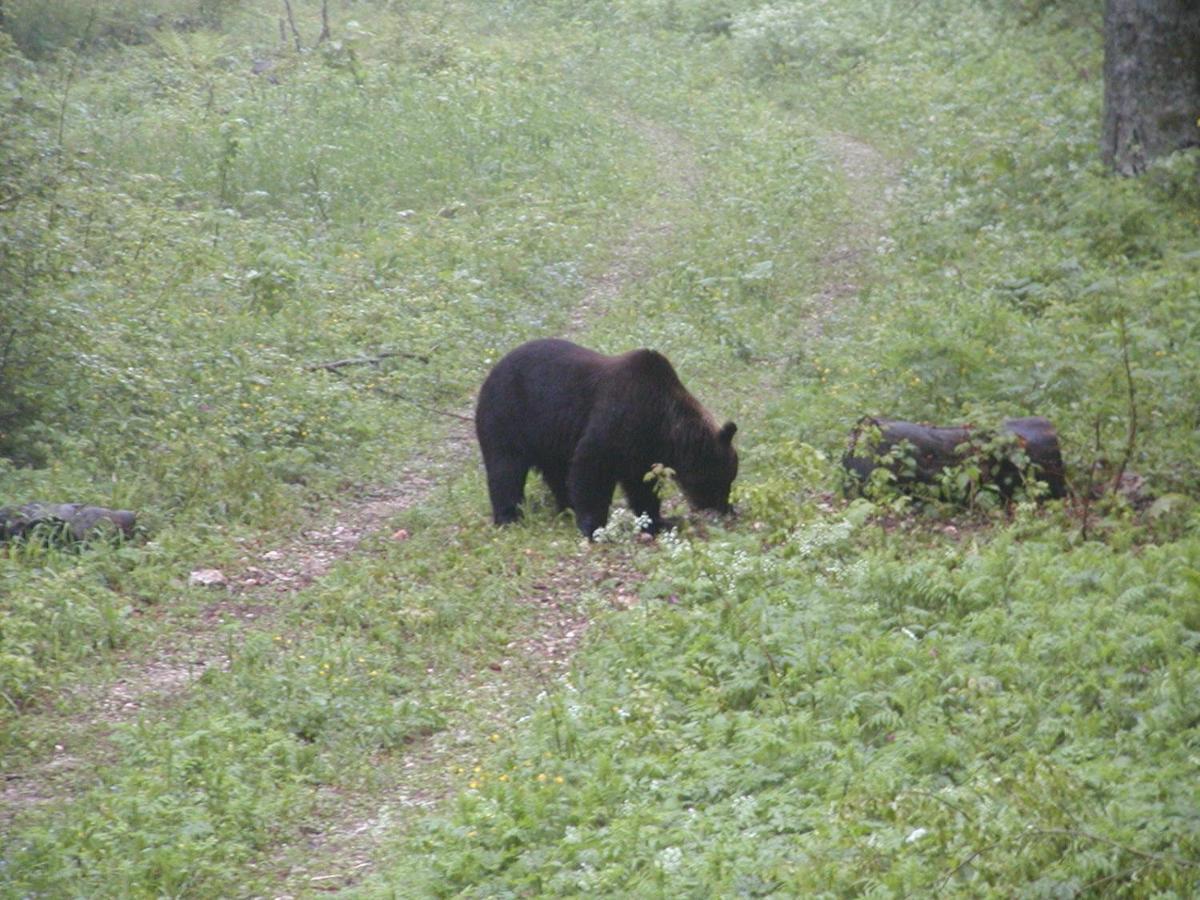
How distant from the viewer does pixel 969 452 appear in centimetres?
956

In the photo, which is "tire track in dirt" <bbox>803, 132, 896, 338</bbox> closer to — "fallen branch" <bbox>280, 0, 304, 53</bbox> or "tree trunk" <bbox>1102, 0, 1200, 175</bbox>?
"tree trunk" <bbox>1102, 0, 1200, 175</bbox>

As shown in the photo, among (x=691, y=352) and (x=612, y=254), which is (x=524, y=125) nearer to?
(x=612, y=254)

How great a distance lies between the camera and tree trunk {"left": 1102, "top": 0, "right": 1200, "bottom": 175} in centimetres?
1487

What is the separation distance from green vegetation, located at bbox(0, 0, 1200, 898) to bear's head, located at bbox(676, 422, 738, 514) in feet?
1.86

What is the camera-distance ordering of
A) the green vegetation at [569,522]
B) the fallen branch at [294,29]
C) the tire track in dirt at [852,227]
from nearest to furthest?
the green vegetation at [569,522] < the tire track in dirt at [852,227] < the fallen branch at [294,29]

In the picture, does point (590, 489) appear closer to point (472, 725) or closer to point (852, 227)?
point (472, 725)

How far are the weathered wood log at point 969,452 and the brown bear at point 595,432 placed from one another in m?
1.12

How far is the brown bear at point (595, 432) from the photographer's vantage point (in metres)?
10.4

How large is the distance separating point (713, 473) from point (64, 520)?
4.50m

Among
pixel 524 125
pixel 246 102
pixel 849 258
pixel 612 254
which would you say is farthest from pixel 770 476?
pixel 246 102

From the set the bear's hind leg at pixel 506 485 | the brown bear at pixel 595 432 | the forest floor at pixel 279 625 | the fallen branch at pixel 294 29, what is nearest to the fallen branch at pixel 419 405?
the forest floor at pixel 279 625

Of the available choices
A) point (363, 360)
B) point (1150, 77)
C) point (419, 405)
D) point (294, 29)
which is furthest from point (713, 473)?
point (294, 29)

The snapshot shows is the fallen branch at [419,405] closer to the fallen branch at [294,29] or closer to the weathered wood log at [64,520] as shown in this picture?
the weathered wood log at [64,520]

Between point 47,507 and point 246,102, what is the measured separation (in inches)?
539
